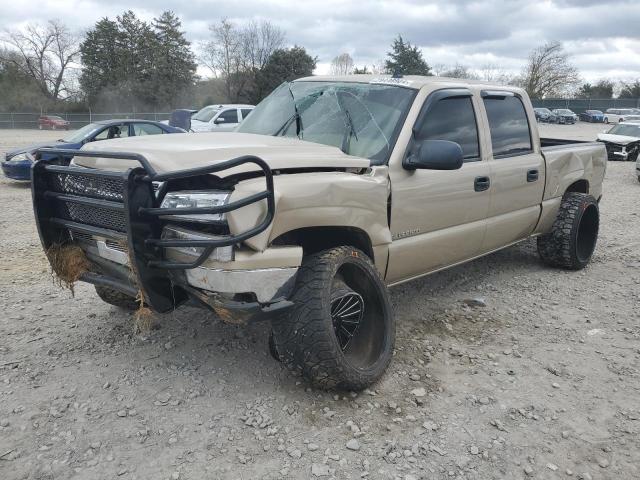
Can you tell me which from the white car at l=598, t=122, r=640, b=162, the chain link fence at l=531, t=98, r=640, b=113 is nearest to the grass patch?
the white car at l=598, t=122, r=640, b=162

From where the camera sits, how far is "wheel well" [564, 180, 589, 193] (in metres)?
6.02

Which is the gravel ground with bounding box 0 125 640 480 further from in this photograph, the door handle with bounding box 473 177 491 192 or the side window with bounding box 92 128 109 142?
the side window with bounding box 92 128 109 142

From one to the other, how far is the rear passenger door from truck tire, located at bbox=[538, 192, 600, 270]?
0.51m

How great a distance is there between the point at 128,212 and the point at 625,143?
2056 centimetres

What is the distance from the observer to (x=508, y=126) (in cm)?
491

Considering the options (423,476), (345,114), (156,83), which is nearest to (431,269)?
(345,114)

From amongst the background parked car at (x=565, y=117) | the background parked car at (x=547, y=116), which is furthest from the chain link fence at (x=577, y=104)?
the background parked car at (x=547, y=116)

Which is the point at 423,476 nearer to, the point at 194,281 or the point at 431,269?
the point at 194,281

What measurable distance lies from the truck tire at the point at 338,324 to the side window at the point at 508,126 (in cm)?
198

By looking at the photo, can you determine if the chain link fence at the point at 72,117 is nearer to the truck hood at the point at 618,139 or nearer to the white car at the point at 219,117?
the white car at the point at 219,117

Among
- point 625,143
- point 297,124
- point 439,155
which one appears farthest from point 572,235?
point 625,143

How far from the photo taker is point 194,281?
111 inches

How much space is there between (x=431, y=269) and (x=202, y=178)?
2.14m

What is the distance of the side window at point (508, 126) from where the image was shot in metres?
4.69
